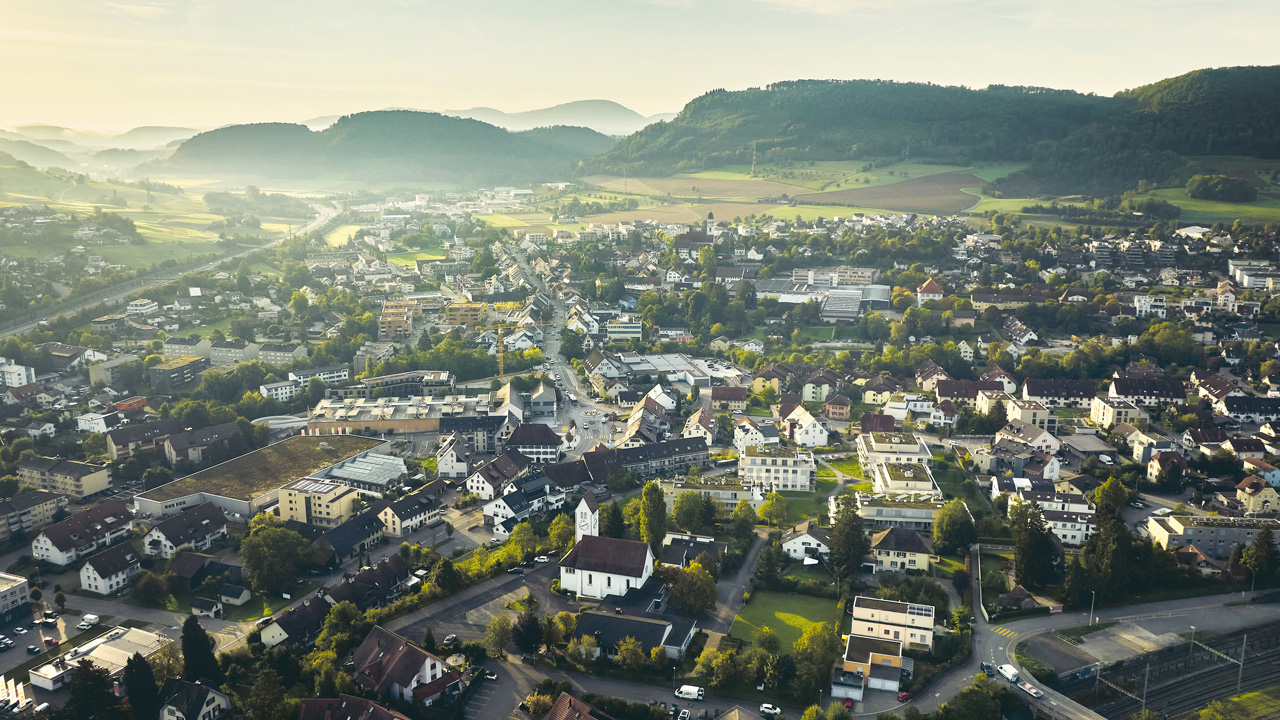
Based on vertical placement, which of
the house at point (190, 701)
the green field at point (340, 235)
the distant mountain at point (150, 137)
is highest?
the distant mountain at point (150, 137)

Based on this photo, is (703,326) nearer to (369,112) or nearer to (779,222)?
(779,222)

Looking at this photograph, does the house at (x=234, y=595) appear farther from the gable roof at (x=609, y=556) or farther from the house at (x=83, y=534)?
the gable roof at (x=609, y=556)

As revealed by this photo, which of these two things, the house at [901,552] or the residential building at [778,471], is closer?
the house at [901,552]

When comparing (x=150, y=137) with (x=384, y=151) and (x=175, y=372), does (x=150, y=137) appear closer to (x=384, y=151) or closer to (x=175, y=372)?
(x=384, y=151)

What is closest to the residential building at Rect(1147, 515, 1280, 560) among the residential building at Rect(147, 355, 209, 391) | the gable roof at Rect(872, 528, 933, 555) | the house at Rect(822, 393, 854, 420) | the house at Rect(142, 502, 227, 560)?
the gable roof at Rect(872, 528, 933, 555)

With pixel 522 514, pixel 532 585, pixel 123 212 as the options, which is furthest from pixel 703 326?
pixel 123 212

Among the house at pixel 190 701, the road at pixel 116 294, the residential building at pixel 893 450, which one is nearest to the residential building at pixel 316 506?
the house at pixel 190 701
